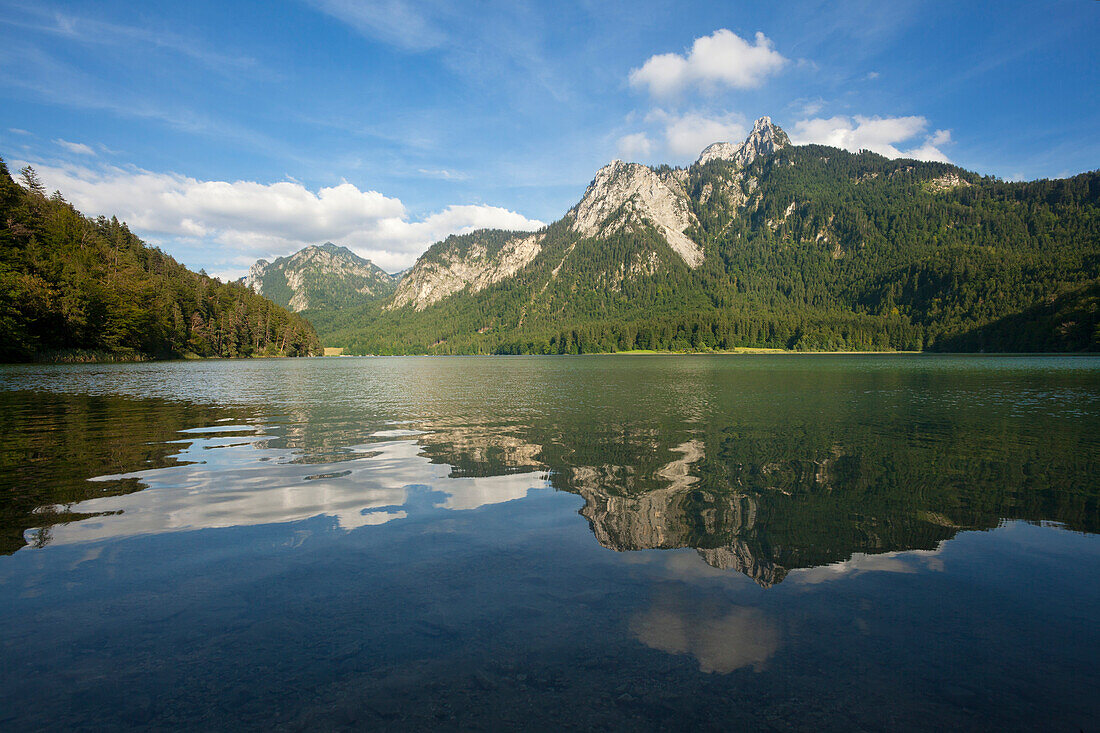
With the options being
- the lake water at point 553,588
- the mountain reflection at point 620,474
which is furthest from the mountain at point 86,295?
the lake water at point 553,588

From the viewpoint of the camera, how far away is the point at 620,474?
50.4 ft

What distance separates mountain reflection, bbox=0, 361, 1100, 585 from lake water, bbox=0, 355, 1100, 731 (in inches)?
4.6

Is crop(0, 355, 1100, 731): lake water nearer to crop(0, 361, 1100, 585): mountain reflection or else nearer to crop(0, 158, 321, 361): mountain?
crop(0, 361, 1100, 585): mountain reflection

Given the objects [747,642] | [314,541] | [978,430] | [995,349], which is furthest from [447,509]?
[995,349]

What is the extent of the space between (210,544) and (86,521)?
369 centimetres

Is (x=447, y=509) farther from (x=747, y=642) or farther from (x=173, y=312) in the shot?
(x=173, y=312)

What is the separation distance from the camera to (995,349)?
635 ft

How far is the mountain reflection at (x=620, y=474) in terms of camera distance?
34.6ft

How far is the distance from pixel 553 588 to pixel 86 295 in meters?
111

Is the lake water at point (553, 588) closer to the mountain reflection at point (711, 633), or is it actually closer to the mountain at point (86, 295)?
the mountain reflection at point (711, 633)

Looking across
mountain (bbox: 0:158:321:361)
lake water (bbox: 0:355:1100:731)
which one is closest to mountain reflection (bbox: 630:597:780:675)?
lake water (bbox: 0:355:1100:731)

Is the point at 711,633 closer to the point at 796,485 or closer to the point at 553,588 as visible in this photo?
the point at 553,588

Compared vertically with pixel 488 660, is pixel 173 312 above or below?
above

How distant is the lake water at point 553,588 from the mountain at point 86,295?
84633 millimetres
